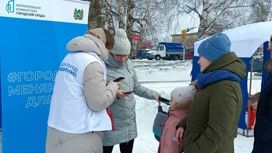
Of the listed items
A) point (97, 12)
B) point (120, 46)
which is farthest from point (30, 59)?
point (97, 12)

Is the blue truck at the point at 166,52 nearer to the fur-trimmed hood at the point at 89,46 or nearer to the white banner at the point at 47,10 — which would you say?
the white banner at the point at 47,10

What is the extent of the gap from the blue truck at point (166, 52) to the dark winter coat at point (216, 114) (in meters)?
33.8

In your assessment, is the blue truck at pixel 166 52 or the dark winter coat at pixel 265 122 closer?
the dark winter coat at pixel 265 122

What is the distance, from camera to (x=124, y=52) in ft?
9.09

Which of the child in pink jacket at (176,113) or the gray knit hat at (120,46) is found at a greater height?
the gray knit hat at (120,46)

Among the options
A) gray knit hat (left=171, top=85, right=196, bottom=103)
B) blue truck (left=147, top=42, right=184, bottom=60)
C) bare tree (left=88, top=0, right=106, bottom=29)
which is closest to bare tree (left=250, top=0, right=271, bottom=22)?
bare tree (left=88, top=0, right=106, bottom=29)

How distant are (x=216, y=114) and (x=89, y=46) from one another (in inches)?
36.9

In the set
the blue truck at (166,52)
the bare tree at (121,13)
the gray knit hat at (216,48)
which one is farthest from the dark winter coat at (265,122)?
the blue truck at (166,52)

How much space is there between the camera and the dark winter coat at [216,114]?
166 cm

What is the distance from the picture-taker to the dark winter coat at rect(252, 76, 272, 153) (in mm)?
2258

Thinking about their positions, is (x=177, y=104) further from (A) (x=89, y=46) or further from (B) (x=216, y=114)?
(A) (x=89, y=46)

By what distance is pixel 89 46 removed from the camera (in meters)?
2.03

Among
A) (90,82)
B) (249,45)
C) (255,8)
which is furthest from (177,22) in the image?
(90,82)

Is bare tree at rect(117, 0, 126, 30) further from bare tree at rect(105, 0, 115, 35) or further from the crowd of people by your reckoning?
the crowd of people
